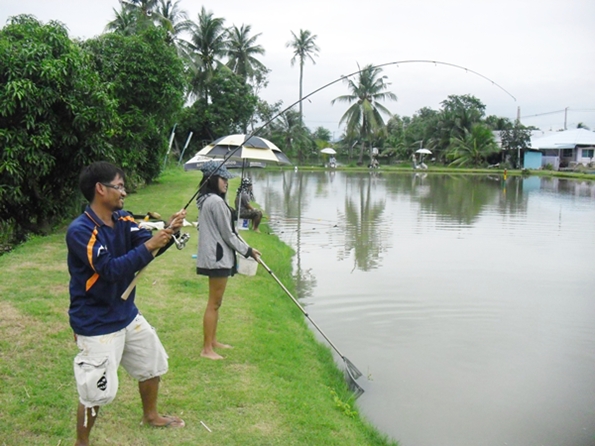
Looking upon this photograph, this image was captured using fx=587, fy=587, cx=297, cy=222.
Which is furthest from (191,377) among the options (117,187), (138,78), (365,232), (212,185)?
(138,78)

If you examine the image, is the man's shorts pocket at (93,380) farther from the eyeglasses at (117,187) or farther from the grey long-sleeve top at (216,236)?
the grey long-sleeve top at (216,236)

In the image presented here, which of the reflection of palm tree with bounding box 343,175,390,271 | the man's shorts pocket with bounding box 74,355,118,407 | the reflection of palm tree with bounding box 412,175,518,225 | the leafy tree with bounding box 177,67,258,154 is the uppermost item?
the leafy tree with bounding box 177,67,258,154

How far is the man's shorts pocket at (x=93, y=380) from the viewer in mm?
2854

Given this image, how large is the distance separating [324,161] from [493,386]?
51.6m

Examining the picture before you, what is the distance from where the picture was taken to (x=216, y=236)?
471 cm

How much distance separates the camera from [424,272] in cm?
1021

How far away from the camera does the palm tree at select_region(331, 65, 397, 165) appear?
49594mm

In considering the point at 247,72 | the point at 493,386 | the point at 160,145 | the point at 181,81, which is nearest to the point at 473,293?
the point at 493,386

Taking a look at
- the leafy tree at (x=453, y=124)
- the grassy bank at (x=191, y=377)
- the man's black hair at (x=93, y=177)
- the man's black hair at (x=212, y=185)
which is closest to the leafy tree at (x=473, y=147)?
the leafy tree at (x=453, y=124)

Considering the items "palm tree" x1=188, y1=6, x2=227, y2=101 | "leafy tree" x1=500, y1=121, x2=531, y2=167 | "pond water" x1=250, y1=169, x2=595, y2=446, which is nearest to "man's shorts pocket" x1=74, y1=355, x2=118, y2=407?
"pond water" x1=250, y1=169, x2=595, y2=446

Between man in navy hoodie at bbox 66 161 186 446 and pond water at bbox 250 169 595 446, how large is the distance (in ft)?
8.37

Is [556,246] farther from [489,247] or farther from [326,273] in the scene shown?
[326,273]

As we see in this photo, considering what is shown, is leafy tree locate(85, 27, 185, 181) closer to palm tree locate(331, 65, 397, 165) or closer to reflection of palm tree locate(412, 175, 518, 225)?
reflection of palm tree locate(412, 175, 518, 225)

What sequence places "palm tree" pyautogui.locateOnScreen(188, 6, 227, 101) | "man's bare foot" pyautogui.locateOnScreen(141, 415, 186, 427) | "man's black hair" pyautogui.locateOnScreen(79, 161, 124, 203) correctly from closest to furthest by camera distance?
1. "man's black hair" pyautogui.locateOnScreen(79, 161, 124, 203)
2. "man's bare foot" pyautogui.locateOnScreen(141, 415, 186, 427)
3. "palm tree" pyautogui.locateOnScreen(188, 6, 227, 101)
